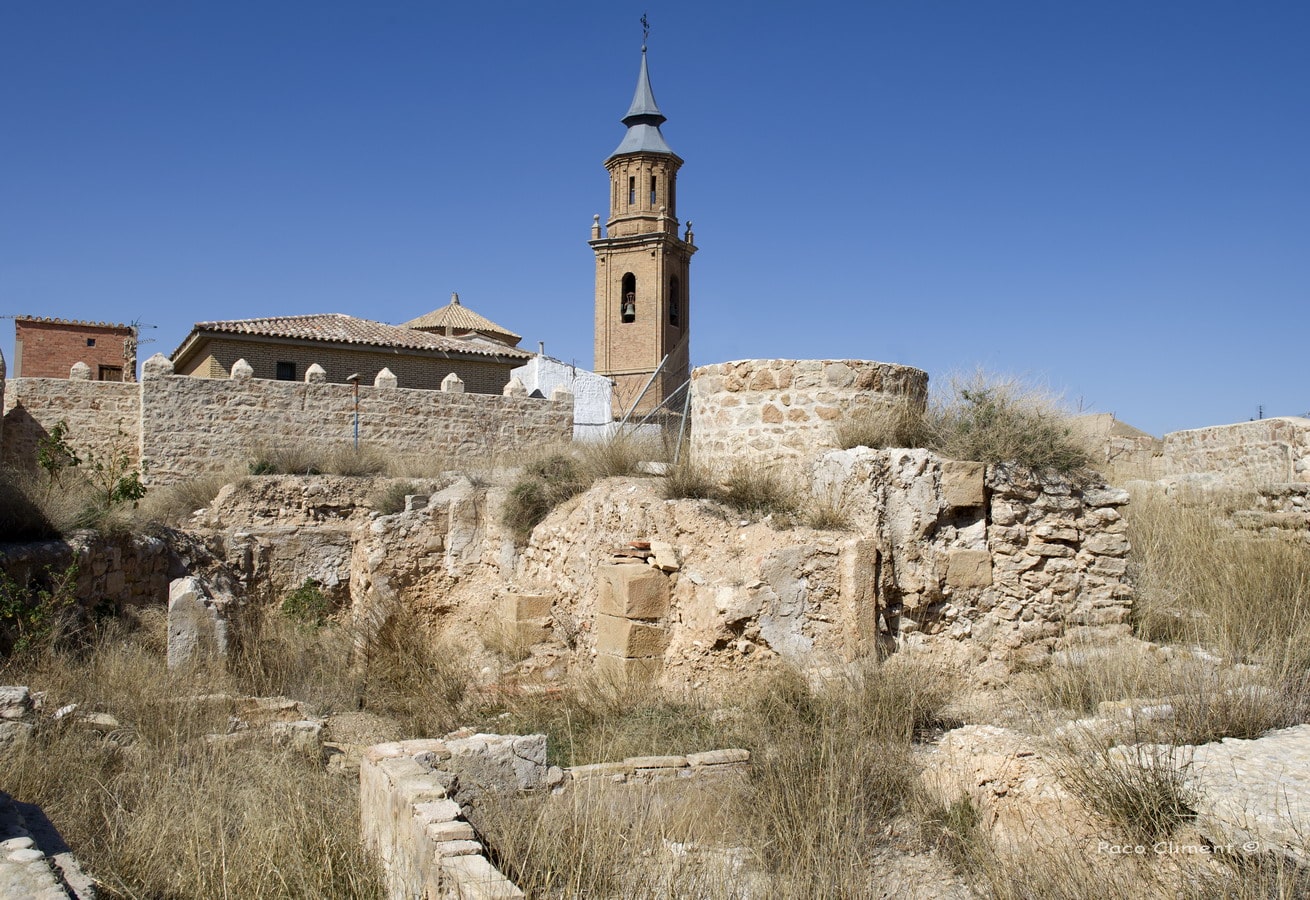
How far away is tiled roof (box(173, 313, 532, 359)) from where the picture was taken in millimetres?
22469

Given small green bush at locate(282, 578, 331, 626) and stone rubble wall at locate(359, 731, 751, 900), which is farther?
small green bush at locate(282, 578, 331, 626)

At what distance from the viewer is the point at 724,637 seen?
7.04 metres

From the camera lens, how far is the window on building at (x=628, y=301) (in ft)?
120

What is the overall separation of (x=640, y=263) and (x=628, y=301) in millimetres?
1523

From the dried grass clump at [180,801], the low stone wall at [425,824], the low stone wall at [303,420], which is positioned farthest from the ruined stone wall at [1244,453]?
the low stone wall at [303,420]

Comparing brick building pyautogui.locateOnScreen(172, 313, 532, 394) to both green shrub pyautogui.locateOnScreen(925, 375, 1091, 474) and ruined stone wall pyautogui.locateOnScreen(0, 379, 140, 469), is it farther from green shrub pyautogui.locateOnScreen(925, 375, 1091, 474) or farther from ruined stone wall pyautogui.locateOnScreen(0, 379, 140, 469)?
green shrub pyautogui.locateOnScreen(925, 375, 1091, 474)

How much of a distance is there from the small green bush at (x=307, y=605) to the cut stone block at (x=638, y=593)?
5.39 metres

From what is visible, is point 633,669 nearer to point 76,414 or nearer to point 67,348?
point 76,414

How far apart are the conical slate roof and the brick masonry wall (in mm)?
14277

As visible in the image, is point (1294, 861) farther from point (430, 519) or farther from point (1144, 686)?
point (430, 519)

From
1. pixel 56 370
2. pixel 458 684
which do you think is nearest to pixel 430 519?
pixel 458 684

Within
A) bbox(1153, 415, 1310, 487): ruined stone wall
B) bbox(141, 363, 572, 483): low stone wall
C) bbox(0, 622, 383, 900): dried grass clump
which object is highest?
bbox(141, 363, 572, 483): low stone wall

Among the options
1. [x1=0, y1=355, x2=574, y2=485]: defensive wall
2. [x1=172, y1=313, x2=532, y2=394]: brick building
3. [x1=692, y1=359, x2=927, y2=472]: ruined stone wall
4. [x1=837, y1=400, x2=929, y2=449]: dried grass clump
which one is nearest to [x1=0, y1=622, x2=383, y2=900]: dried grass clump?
[x1=692, y1=359, x2=927, y2=472]: ruined stone wall

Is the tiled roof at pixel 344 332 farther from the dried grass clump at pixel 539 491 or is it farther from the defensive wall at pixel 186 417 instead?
the dried grass clump at pixel 539 491
